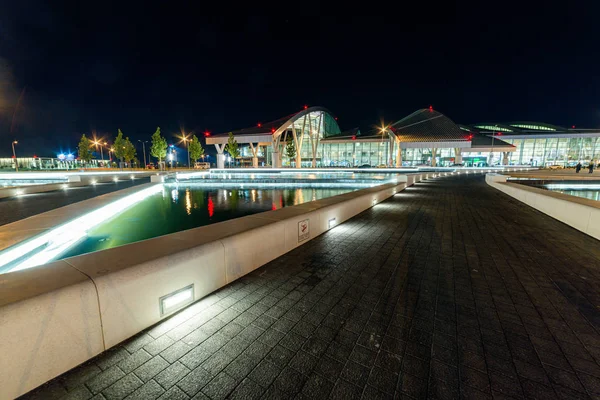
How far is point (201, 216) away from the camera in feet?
39.4

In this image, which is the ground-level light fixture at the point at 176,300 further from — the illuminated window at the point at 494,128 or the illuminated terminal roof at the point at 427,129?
the illuminated window at the point at 494,128

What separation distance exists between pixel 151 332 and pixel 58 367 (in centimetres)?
77

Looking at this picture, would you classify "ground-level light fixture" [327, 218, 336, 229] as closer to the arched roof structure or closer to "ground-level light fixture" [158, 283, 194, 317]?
"ground-level light fixture" [158, 283, 194, 317]

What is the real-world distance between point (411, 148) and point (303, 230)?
66291 mm

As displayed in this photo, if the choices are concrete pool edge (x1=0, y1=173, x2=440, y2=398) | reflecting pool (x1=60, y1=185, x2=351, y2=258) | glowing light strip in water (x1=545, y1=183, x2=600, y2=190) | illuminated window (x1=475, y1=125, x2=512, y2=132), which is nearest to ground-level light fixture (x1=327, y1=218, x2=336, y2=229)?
concrete pool edge (x1=0, y1=173, x2=440, y2=398)

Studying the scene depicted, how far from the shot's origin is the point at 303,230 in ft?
20.0

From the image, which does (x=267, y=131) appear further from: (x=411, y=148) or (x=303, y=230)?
(x=303, y=230)

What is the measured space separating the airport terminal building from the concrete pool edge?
5727 centimetres

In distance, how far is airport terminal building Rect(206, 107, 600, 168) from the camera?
63.3 meters

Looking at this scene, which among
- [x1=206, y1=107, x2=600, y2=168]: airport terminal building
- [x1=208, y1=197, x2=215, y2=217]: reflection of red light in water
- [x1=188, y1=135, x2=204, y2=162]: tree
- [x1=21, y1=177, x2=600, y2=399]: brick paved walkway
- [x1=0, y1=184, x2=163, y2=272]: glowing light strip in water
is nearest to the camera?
[x1=21, y1=177, x2=600, y2=399]: brick paved walkway

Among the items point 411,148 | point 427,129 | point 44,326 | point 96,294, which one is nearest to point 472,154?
point 427,129

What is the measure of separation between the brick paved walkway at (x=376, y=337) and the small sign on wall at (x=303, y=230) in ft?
2.67

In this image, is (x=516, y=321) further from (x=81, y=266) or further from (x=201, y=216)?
(x=201, y=216)

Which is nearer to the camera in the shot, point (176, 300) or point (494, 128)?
point (176, 300)
